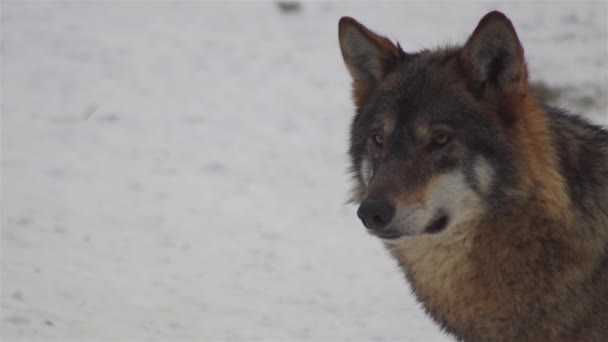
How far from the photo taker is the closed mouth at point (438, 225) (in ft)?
12.5

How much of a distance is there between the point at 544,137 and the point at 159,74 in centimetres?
816

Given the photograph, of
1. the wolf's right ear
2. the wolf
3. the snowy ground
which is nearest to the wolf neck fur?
the wolf

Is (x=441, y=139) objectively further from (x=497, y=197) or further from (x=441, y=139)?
(x=497, y=197)

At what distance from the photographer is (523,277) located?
379cm

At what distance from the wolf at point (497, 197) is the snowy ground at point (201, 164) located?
74.8 inches

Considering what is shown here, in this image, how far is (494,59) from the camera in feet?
12.5

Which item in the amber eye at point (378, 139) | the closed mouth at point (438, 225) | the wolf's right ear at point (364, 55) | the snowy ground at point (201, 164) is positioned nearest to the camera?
the closed mouth at point (438, 225)

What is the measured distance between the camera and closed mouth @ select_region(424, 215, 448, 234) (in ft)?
12.5

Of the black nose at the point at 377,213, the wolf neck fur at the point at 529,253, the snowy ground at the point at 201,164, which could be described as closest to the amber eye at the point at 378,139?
the black nose at the point at 377,213

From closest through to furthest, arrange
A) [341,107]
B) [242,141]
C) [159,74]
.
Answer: [242,141]
[341,107]
[159,74]

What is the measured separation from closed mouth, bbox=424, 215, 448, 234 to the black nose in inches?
9.1

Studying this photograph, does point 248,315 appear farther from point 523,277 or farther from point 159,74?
point 159,74

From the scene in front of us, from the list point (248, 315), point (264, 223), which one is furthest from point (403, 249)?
point (264, 223)

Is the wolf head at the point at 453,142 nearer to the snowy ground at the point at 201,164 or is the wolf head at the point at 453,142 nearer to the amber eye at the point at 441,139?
the amber eye at the point at 441,139
